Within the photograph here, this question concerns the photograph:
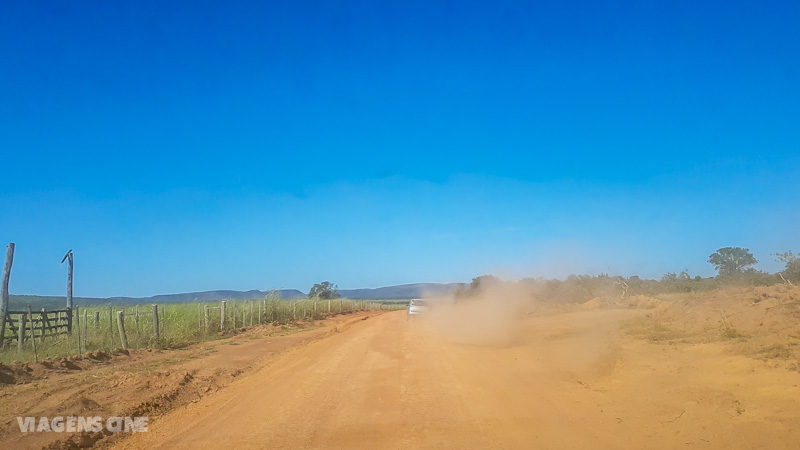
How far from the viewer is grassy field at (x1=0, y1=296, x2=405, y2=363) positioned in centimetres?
1833

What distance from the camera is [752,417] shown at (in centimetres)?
719

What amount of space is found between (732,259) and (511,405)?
145ft

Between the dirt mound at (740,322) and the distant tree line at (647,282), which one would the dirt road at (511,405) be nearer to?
the dirt mound at (740,322)

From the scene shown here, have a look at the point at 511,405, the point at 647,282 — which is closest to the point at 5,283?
the point at 511,405

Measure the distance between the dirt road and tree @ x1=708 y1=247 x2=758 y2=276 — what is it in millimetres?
34690

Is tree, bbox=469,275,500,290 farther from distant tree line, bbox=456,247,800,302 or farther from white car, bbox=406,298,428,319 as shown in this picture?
white car, bbox=406,298,428,319

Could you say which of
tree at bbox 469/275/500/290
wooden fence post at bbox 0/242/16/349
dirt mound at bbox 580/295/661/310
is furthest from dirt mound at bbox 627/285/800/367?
tree at bbox 469/275/500/290

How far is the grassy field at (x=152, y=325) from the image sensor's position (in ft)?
60.1

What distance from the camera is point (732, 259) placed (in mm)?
44469

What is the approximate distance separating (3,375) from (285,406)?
8427 mm

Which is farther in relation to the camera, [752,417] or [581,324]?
[581,324]

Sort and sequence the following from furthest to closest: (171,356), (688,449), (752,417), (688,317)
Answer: (171,356), (688,317), (752,417), (688,449)

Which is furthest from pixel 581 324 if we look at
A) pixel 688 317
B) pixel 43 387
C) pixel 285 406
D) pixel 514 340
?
pixel 43 387

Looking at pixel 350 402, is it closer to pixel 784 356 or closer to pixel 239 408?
pixel 239 408
